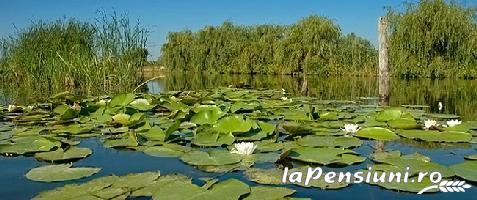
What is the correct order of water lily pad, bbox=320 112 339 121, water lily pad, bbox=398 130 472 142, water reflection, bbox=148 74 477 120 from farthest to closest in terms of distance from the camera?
water reflection, bbox=148 74 477 120 < water lily pad, bbox=320 112 339 121 < water lily pad, bbox=398 130 472 142

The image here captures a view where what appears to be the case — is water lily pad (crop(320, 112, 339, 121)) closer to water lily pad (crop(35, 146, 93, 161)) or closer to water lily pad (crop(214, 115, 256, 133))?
water lily pad (crop(214, 115, 256, 133))

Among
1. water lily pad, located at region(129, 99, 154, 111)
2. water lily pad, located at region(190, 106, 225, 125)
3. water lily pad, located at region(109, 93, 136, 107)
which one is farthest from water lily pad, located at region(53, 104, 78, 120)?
water lily pad, located at region(190, 106, 225, 125)

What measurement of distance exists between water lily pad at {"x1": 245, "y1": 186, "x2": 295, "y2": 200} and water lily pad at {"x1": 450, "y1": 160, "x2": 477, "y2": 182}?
898 millimetres

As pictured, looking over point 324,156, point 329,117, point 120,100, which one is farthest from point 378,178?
point 120,100

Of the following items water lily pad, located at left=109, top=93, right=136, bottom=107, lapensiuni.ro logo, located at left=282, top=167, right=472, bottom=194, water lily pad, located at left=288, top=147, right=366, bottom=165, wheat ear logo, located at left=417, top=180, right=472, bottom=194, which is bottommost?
wheat ear logo, located at left=417, top=180, right=472, bottom=194

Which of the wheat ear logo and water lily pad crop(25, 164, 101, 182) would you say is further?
water lily pad crop(25, 164, 101, 182)

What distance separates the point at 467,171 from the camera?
2.09 m

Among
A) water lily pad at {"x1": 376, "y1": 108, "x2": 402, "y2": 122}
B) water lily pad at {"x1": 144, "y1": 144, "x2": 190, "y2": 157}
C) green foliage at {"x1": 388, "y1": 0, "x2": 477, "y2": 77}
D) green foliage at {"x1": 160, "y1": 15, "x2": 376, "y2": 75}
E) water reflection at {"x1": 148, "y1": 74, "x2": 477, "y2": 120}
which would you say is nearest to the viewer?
water lily pad at {"x1": 144, "y1": 144, "x2": 190, "y2": 157}

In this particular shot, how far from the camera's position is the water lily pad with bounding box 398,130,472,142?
2.98 m

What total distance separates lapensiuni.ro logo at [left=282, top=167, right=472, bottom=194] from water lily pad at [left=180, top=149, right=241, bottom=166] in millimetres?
351

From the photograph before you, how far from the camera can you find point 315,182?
1930 millimetres

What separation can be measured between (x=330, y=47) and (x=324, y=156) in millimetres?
24938

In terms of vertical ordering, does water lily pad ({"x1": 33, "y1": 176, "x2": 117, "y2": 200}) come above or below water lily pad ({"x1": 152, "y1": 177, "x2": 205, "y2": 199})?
below

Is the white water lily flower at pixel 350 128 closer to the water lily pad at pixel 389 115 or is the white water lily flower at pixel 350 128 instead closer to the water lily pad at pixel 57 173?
the water lily pad at pixel 389 115
